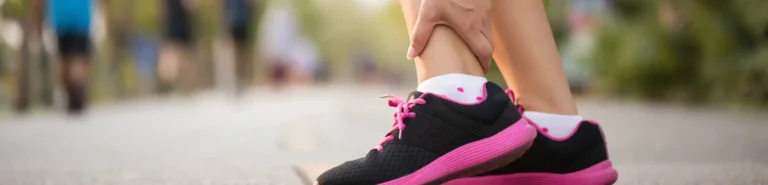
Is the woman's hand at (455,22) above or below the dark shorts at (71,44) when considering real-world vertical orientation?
above

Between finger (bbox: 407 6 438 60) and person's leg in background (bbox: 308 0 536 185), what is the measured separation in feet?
0.05

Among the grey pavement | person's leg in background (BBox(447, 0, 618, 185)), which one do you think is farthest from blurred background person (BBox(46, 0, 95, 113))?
person's leg in background (BBox(447, 0, 618, 185))

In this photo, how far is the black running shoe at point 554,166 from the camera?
1528 mm

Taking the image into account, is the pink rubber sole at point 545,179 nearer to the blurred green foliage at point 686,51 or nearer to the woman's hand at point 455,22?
the woman's hand at point 455,22

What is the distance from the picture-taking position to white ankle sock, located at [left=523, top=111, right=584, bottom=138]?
62.6 inches

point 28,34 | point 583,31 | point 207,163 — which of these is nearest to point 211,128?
point 207,163

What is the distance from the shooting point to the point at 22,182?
6.60 ft

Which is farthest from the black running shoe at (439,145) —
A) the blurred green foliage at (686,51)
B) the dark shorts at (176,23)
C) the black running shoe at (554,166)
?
the dark shorts at (176,23)

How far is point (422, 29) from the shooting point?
1457 mm

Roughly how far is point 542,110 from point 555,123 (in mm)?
43

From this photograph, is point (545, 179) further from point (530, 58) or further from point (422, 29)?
point (422, 29)

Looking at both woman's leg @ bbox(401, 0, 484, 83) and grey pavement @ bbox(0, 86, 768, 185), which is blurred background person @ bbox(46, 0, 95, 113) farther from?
woman's leg @ bbox(401, 0, 484, 83)

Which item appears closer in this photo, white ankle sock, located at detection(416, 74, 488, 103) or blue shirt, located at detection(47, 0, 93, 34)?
white ankle sock, located at detection(416, 74, 488, 103)

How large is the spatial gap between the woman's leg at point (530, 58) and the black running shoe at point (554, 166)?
0.08 m
